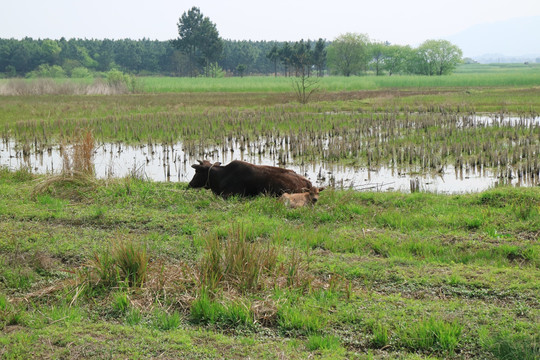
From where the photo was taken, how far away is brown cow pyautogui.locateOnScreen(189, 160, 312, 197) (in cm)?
946

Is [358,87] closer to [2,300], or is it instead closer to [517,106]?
[517,106]

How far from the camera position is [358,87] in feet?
172

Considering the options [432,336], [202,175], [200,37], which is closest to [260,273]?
[432,336]

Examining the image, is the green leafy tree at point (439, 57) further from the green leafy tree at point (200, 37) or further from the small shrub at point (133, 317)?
the small shrub at point (133, 317)

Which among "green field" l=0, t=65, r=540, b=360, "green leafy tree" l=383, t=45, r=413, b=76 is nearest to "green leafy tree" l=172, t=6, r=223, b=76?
"green leafy tree" l=383, t=45, r=413, b=76

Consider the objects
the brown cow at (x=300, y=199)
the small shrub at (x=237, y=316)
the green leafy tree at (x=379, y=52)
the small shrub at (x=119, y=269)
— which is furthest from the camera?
the green leafy tree at (x=379, y=52)

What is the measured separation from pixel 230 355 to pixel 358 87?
1973 inches

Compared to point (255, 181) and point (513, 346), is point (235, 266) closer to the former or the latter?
point (513, 346)

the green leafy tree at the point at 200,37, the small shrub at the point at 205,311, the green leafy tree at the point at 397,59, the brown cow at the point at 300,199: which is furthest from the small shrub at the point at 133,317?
the green leafy tree at the point at 397,59

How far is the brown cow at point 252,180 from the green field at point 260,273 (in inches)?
11.2

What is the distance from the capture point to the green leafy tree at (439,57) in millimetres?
91562

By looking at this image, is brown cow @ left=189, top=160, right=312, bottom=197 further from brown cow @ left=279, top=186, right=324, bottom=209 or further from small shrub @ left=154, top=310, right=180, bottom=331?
small shrub @ left=154, top=310, right=180, bottom=331

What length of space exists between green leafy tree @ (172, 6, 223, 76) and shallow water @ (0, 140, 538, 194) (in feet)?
245

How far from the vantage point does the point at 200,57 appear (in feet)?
305
